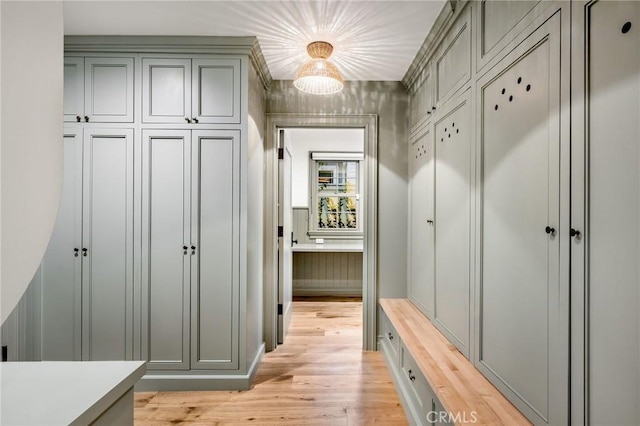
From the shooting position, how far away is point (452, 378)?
5.16 ft

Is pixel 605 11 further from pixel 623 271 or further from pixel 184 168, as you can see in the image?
pixel 184 168

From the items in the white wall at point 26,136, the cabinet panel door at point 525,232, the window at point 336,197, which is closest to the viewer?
the white wall at point 26,136

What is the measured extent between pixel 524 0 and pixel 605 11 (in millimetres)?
442

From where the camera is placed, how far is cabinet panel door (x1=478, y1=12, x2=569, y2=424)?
1.14 metres

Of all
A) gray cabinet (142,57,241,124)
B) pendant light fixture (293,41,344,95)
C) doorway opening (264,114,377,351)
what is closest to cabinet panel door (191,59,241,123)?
gray cabinet (142,57,241,124)

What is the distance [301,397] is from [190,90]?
7.58ft

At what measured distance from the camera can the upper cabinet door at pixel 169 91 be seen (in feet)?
8.02

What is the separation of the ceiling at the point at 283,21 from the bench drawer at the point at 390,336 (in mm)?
2113

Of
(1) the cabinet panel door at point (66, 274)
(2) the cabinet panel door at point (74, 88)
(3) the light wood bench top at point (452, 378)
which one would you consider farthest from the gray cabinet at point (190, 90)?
(3) the light wood bench top at point (452, 378)

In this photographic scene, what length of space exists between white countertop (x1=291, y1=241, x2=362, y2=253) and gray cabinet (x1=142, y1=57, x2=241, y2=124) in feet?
8.72

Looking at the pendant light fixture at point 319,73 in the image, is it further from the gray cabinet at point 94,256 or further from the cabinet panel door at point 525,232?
the gray cabinet at point 94,256

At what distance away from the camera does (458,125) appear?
6.42ft

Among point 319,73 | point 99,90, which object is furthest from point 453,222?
point 99,90

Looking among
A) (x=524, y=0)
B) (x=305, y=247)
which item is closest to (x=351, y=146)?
(x=305, y=247)
